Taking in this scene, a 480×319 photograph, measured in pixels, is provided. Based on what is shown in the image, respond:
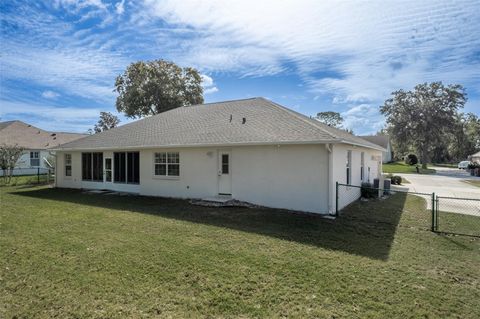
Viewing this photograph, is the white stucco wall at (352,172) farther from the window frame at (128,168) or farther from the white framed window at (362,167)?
the window frame at (128,168)

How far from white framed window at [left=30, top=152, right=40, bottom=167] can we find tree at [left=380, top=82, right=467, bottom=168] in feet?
160

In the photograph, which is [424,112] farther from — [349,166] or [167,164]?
[167,164]

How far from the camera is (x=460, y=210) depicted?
11203 mm

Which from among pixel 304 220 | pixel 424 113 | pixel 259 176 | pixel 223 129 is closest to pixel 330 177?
pixel 304 220

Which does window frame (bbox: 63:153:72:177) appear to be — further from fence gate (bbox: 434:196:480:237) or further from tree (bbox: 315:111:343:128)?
tree (bbox: 315:111:343:128)

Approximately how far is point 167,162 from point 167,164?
0.10 m

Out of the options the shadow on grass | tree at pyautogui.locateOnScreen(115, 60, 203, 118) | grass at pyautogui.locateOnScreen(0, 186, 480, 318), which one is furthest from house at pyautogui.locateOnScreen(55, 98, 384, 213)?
tree at pyautogui.locateOnScreen(115, 60, 203, 118)

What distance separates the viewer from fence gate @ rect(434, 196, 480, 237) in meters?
8.08

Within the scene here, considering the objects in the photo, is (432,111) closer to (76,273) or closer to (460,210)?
(460,210)

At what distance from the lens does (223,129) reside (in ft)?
42.6

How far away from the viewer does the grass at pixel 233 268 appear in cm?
390

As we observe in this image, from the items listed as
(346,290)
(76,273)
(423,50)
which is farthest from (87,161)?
(423,50)

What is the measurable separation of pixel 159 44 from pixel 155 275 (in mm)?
11950

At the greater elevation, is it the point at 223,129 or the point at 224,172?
the point at 223,129
